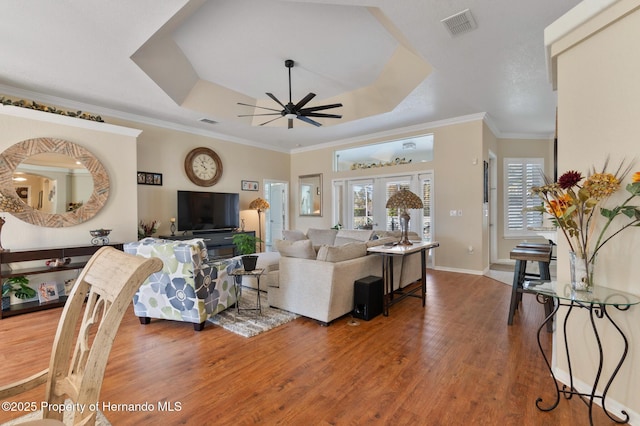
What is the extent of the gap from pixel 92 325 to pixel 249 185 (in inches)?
260

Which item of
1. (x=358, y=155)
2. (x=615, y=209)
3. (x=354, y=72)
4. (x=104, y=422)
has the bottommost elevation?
(x=104, y=422)

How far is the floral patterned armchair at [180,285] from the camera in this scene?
3.03 m

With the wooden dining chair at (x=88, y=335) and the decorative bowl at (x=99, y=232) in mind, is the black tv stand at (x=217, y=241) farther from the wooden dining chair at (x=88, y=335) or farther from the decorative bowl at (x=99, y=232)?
the wooden dining chair at (x=88, y=335)

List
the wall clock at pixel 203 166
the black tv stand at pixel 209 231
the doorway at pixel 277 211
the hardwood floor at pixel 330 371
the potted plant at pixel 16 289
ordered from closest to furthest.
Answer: the hardwood floor at pixel 330 371
the potted plant at pixel 16 289
the black tv stand at pixel 209 231
the wall clock at pixel 203 166
the doorway at pixel 277 211

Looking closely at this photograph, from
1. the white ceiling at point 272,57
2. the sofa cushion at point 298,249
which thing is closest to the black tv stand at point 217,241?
the white ceiling at point 272,57

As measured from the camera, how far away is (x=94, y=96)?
14.9 ft

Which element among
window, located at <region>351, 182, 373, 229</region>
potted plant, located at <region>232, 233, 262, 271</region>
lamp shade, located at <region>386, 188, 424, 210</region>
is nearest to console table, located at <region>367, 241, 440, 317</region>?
lamp shade, located at <region>386, 188, 424, 210</region>

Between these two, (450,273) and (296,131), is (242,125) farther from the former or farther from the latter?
(450,273)

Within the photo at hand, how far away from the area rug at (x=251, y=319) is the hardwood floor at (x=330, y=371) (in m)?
0.10

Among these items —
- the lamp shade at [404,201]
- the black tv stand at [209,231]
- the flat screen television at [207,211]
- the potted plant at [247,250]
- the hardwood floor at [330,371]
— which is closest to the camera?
the hardwood floor at [330,371]

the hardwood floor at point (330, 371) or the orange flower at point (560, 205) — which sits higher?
the orange flower at point (560, 205)

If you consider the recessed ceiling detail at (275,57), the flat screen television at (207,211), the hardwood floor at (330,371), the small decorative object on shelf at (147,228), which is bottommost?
the hardwood floor at (330,371)

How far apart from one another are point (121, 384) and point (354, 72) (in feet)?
15.2

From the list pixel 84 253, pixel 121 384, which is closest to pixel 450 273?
pixel 121 384
